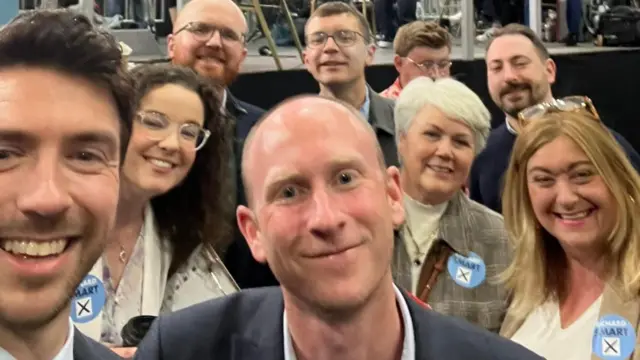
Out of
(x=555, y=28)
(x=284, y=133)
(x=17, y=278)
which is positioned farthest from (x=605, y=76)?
(x=17, y=278)

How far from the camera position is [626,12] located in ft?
26.1

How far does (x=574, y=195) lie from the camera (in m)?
2.16

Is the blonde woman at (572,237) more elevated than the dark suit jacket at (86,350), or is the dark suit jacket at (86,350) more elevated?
the dark suit jacket at (86,350)

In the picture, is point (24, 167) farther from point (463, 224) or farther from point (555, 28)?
point (555, 28)

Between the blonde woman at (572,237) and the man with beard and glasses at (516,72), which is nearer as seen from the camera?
the blonde woman at (572,237)

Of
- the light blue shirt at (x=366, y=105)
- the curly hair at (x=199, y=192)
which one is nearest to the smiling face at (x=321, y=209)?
the curly hair at (x=199, y=192)

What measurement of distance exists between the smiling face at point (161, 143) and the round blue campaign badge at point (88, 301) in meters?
0.29

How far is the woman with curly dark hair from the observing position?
6.78 ft

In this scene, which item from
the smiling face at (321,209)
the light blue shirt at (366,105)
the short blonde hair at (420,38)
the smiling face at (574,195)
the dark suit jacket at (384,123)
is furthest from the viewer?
the short blonde hair at (420,38)

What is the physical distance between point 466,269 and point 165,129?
3.03ft

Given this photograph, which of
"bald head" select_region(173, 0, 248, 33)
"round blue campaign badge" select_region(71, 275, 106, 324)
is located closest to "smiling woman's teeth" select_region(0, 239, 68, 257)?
"round blue campaign badge" select_region(71, 275, 106, 324)

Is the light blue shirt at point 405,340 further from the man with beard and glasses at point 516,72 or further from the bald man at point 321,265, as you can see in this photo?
the man with beard and glasses at point 516,72

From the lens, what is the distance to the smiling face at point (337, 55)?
136 inches

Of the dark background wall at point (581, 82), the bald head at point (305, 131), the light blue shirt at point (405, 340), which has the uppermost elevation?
the bald head at point (305, 131)
